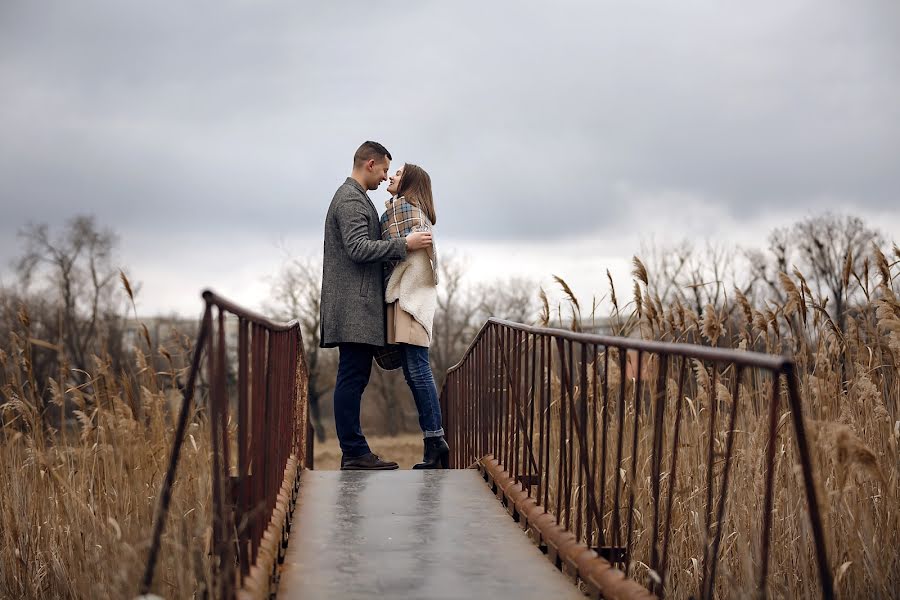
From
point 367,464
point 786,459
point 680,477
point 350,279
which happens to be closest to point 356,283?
point 350,279

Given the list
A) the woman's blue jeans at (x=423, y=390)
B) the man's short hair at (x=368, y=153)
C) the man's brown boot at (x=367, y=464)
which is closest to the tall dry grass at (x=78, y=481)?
the man's brown boot at (x=367, y=464)

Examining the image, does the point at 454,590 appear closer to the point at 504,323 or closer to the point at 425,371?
the point at 504,323

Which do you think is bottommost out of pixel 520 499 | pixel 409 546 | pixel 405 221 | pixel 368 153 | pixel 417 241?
pixel 409 546

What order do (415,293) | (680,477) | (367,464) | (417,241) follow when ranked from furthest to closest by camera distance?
(367,464) < (415,293) < (417,241) < (680,477)

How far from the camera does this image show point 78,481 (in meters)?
5.18

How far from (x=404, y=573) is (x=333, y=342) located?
253cm

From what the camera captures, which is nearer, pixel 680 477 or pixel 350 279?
pixel 680 477

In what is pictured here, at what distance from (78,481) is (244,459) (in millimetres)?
2920

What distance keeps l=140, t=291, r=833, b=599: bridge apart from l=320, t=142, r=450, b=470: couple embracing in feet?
0.95

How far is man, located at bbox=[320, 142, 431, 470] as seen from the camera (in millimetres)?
5684

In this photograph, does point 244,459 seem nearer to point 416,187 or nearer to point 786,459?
point 786,459

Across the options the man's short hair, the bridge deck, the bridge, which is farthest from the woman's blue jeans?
the man's short hair

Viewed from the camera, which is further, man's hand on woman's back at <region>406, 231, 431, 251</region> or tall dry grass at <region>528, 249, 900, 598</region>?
man's hand on woman's back at <region>406, 231, 431, 251</region>

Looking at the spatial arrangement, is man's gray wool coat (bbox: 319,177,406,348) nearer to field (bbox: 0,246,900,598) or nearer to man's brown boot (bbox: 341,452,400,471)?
man's brown boot (bbox: 341,452,400,471)
